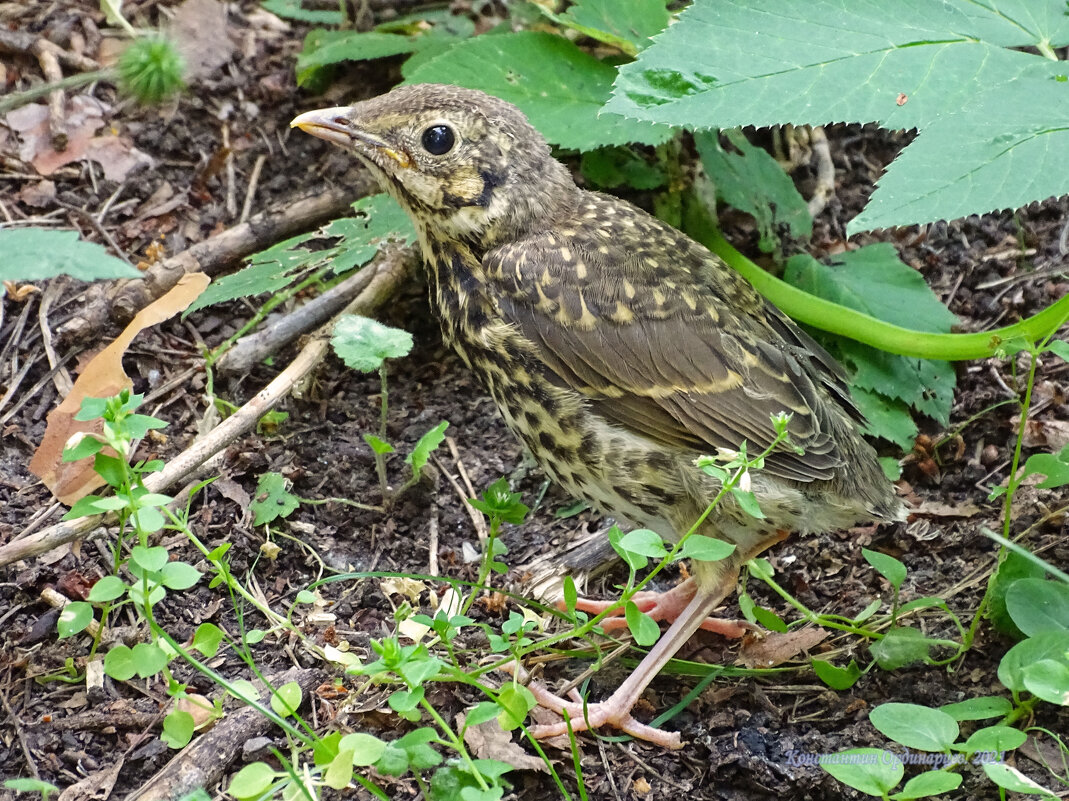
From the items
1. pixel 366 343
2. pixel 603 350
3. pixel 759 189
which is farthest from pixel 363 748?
pixel 759 189

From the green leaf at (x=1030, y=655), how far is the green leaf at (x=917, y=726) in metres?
0.28

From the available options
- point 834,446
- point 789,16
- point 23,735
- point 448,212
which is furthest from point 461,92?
point 23,735

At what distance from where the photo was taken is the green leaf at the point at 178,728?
2238mm

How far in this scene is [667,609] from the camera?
3.32 meters

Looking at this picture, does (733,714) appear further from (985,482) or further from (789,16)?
(789,16)

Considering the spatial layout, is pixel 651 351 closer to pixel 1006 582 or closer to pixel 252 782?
pixel 1006 582

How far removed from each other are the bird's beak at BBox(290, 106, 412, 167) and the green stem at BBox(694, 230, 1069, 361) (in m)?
1.44

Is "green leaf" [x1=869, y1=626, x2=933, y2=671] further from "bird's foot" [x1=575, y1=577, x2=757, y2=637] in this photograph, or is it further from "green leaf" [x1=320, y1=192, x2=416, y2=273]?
"green leaf" [x1=320, y1=192, x2=416, y2=273]

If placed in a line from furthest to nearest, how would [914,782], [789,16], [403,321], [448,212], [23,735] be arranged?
[403,321], [448,212], [789,16], [23,735], [914,782]

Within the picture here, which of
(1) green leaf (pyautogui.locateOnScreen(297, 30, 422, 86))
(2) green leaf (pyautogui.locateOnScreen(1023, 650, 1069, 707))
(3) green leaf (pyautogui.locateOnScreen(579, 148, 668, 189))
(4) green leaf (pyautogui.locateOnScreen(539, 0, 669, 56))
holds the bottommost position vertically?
(2) green leaf (pyautogui.locateOnScreen(1023, 650, 1069, 707))

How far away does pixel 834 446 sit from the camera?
298 cm

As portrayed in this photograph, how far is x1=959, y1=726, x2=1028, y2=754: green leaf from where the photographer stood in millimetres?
2242

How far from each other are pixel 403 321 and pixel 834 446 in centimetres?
177

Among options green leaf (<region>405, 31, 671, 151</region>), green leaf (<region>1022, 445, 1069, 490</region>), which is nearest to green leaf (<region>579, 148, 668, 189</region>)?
green leaf (<region>405, 31, 671, 151</region>)
